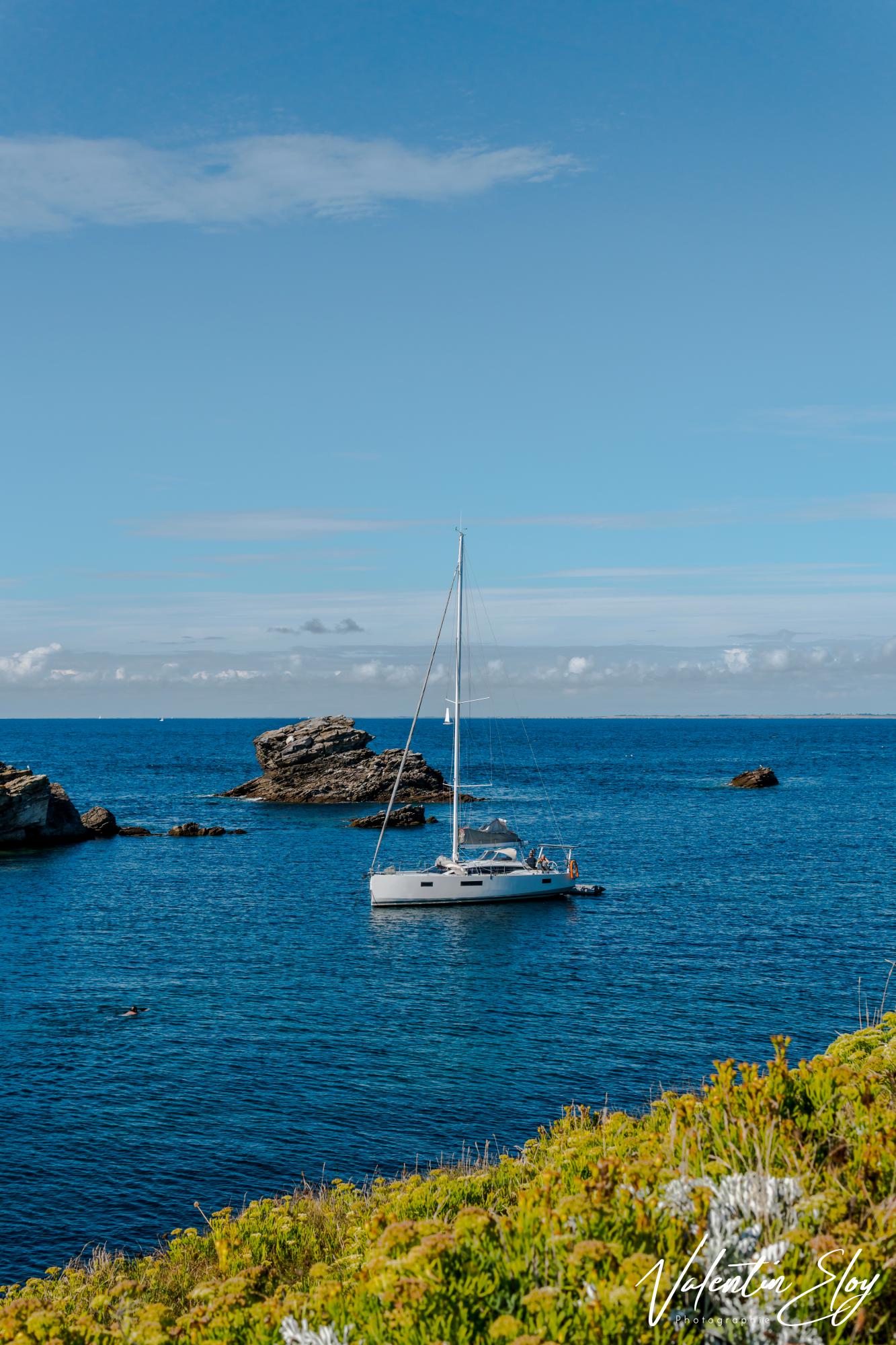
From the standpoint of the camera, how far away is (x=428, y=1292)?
Result: 22.8 ft

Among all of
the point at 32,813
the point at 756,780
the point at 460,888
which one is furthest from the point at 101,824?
the point at 756,780

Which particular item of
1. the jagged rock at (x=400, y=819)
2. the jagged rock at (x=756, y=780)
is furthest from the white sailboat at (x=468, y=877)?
the jagged rock at (x=756, y=780)

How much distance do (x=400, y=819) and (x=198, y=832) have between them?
64.6 ft

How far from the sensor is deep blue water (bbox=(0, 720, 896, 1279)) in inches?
1043

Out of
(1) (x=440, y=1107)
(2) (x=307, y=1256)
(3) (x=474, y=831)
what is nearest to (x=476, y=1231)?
(2) (x=307, y=1256)

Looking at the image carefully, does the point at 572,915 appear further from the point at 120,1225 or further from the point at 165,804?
the point at 165,804

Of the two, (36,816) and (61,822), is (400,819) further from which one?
(36,816)

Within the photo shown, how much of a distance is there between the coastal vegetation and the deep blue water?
17165 millimetres

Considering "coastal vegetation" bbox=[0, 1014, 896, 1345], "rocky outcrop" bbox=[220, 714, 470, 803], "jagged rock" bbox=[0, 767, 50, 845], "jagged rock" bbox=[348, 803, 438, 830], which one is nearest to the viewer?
"coastal vegetation" bbox=[0, 1014, 896, 1345]

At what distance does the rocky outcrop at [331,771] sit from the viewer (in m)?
115

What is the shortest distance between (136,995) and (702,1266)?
38.0 m

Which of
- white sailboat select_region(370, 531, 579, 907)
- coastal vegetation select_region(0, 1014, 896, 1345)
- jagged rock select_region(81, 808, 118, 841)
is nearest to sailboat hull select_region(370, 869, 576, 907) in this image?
white sailboat select_region(370, 531, 579, 907)

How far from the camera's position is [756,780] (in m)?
134

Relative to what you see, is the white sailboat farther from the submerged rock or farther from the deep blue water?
the submerged rock
